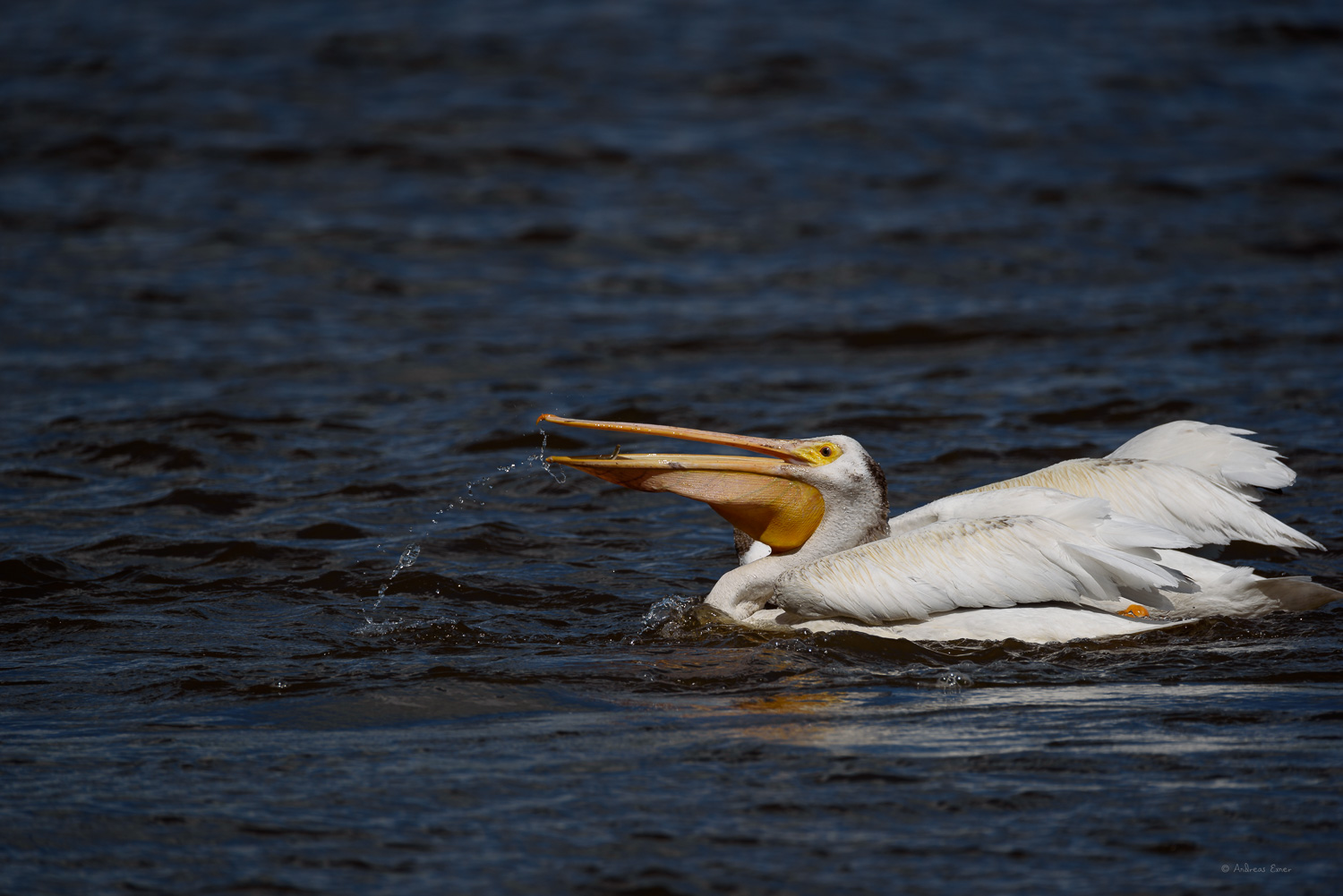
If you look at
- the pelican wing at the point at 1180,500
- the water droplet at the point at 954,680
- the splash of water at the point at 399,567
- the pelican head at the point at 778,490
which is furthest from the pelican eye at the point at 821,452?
the splash of water at the point at 399,567

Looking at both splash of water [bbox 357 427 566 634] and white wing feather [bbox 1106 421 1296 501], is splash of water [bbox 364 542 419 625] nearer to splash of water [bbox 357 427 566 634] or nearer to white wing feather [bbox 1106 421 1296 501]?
splash of water [bbox 357 427 566 634]

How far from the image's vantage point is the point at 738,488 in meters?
5.11

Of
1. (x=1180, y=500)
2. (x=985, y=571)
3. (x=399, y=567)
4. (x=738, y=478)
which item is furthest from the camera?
(x=399, y=567)

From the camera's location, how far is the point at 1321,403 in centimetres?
804

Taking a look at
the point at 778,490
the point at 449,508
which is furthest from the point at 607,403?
the point at 778,490

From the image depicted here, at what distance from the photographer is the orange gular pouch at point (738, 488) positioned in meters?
4.96

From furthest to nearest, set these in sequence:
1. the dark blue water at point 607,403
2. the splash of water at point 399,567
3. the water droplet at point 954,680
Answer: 1. the splash of water at point 399,567
2. the water droplet at point 954,680
3. the dark blue water at point 607,403

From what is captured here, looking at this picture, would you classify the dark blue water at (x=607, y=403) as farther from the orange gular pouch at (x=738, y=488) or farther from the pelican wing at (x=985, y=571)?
the orange gular pouch at (x=738, y=488)

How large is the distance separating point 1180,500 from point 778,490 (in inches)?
54.3

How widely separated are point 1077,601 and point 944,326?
5.38 meters

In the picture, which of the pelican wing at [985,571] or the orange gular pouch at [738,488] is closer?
the pelican wing at [985,571]

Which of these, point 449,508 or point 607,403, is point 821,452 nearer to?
point 449,508

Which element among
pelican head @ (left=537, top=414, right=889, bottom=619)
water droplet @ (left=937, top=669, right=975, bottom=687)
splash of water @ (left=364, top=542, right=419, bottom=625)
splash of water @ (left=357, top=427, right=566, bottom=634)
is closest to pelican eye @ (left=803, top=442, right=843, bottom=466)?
pelican head @ (left=537, top=414, right=889, bottom=619)

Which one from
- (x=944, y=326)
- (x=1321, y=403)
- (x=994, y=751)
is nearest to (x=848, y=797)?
(x=994, y=751)
